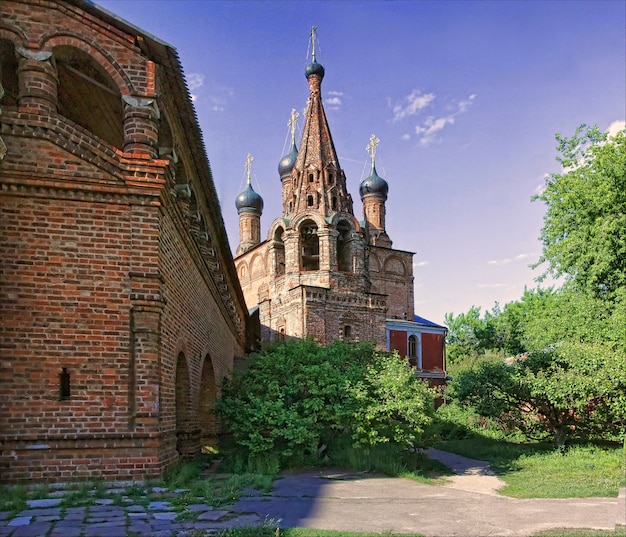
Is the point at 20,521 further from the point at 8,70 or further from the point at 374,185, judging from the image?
the point at 374,185

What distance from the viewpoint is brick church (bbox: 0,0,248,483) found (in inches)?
292

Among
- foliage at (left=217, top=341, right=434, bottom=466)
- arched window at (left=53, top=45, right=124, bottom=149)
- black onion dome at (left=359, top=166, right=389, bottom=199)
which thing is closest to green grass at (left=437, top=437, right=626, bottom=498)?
foliage at (left=217, top=341, right=434, bottom=466)

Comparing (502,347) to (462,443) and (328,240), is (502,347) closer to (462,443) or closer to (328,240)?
(328,240)

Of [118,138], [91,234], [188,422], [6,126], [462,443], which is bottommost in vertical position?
[462,443]

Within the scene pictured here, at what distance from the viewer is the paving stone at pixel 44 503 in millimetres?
6363

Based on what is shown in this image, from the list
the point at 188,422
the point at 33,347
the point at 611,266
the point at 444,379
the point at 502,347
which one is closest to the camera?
the point at 33,347

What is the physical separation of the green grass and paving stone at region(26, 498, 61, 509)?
20.9 ft

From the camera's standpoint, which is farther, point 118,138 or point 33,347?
point 118,138

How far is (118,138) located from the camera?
12.4 meters

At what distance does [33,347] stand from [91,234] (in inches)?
60.6

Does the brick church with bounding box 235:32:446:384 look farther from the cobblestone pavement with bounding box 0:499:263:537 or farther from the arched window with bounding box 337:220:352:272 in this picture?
the cobblestone pavement with bounding box 0:499:263:537

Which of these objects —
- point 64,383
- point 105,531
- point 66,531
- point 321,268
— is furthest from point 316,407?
point 321,268

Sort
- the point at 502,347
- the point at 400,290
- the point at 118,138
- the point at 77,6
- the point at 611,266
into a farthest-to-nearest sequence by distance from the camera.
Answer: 1. the point at 502,347
2. the point at 400,290
3. the point at 611,266
4. the point at 118,138
5. the point at 77,6

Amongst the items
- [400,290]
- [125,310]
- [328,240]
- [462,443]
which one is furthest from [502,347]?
Result: [125,310]
